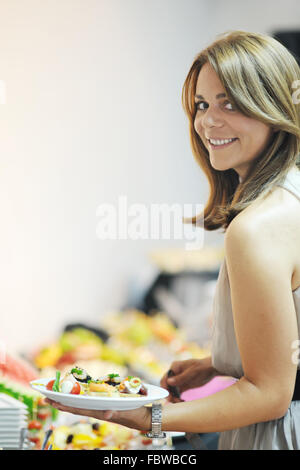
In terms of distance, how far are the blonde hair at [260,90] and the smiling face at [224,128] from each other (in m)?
0.02

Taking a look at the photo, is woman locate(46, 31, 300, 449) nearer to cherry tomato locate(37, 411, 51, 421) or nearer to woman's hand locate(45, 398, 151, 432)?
woman's hand locate(45, 398, 151, 432)

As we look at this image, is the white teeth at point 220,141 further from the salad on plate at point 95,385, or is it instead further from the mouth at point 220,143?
the salad on plate at point 95,385

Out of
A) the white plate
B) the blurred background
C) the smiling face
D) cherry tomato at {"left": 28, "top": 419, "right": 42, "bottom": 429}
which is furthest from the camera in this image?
the blurred background

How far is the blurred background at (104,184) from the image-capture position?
7.93ft

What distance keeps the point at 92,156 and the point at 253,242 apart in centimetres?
231

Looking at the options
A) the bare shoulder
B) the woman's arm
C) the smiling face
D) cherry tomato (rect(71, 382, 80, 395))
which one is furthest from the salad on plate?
the smiling face

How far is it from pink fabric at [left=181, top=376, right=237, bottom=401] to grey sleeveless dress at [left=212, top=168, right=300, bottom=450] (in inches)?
8.2

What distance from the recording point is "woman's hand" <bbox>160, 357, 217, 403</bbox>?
1208 millimetres

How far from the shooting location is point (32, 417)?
1.21m

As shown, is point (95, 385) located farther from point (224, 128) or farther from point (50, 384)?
point (224, 128)

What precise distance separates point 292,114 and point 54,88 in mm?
1832

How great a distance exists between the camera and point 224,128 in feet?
3.05

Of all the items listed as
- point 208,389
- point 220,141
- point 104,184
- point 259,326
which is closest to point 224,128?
point 220,141

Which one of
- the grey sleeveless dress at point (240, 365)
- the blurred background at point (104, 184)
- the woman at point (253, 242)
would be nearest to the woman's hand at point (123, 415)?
the woman at point (253, 242)
